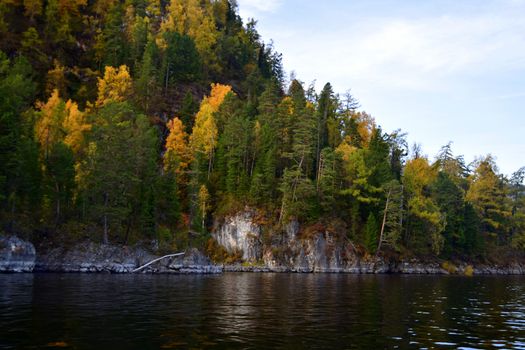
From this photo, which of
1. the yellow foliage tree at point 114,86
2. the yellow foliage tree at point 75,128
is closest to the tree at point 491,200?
the yellow foliage tree at point 114,86

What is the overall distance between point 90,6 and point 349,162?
82.0 metres

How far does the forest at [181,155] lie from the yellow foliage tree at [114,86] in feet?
0.94

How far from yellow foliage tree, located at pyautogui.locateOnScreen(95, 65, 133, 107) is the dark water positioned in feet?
200

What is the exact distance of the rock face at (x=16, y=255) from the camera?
1834 inches

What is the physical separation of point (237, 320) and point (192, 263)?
4054 cm

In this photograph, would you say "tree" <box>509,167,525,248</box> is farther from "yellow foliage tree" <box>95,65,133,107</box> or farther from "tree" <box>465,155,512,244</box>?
"yellow foliage tree" <box>95,65,133,107</box>

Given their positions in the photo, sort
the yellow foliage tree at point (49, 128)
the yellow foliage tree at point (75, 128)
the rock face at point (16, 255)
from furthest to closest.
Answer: the yellow foliage tree at point (75, 128)
the yellow foliage tree at point (49, 128)
the rock face at point (16, 255)

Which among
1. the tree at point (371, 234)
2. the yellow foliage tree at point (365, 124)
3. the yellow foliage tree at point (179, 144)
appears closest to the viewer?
the tree at point (371, 234)

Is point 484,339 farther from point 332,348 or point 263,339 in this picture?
point 263,339

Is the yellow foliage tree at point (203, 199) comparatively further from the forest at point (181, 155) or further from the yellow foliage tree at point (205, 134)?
the yellow foliage tree at point (205, 134)

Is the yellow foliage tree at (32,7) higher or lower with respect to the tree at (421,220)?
higher

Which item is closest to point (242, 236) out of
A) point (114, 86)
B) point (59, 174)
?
point (59, 174)

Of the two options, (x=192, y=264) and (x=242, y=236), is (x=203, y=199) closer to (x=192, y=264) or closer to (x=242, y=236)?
(x=242, y=236)

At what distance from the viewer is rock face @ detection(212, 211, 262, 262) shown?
78250mm
